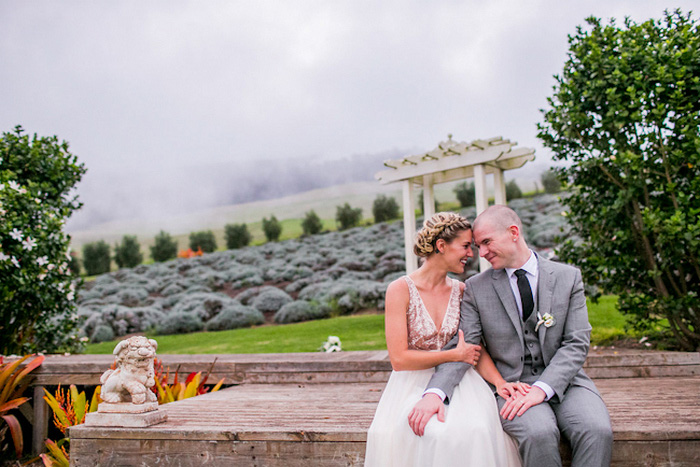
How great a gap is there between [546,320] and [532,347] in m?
0.17

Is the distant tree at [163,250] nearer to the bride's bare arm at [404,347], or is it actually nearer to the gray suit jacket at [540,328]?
the bride's bare arm at [404,347]

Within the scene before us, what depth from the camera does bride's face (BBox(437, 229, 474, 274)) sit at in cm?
247

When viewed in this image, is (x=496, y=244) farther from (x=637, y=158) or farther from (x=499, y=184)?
(x=499, y=184)

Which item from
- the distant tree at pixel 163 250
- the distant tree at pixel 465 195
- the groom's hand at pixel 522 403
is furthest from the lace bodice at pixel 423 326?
the distant tree at pixel 163 250

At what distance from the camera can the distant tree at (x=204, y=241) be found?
78.3 feet

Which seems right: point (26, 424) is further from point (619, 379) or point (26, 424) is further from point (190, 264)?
point (190, 264)

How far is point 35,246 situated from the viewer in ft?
18.4

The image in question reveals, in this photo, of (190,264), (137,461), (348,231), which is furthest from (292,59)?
(137,461)

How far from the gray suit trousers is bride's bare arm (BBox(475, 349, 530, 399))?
0.12 m

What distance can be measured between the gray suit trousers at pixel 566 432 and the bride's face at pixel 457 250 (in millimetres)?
754

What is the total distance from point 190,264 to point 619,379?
20.1m

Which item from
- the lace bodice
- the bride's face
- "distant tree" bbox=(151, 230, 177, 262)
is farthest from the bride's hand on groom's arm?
"distant tree" bbox=(151, 230, 177, 262)

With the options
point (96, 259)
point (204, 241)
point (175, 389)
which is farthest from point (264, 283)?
point (175, 389)

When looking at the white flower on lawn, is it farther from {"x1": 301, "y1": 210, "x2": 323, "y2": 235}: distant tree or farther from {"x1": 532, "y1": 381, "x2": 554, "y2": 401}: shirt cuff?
{"x1": 301, "y1": 210, "x2": 323, "y2": 235}: distant tree
